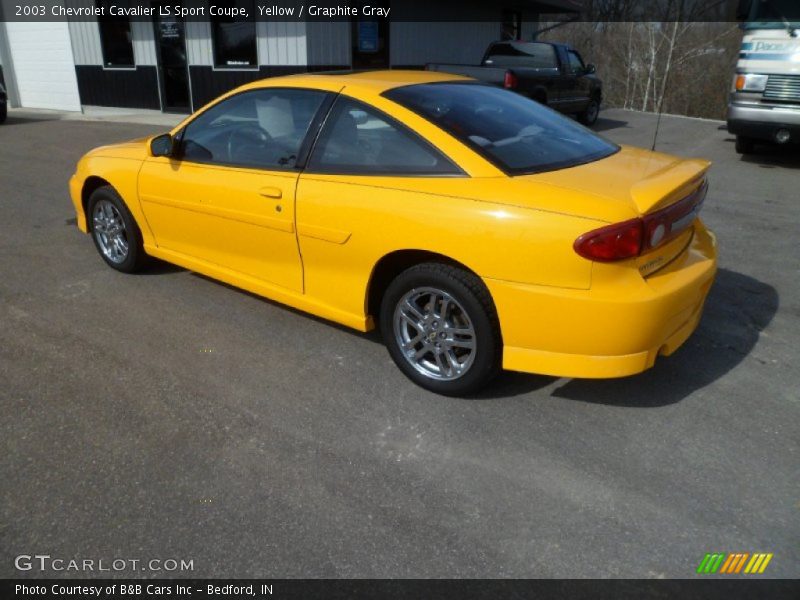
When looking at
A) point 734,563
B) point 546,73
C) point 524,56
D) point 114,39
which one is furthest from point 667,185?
point 114,39

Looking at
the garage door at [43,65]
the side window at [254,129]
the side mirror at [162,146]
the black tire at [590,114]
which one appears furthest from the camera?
the garage door at [43,65]

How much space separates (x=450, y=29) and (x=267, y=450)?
17127mm

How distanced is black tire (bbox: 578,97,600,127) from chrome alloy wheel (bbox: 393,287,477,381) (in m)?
13.4

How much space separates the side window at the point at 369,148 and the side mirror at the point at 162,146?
1264 millimetres

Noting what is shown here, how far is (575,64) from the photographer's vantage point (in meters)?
14.5

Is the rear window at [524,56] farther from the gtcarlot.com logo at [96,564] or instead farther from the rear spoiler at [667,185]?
the gtcarlot.com logo at [96,564]

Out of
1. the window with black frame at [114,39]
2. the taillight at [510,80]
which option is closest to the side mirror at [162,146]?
the taillight at [510,80]

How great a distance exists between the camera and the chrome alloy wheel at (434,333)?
321 centimetres

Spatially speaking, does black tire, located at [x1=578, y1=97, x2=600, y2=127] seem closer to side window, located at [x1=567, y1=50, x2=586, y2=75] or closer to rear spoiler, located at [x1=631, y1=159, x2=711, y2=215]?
side window, located at [x1=567, y1=50, x2=586, y2=75]

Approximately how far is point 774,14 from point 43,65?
722 inches

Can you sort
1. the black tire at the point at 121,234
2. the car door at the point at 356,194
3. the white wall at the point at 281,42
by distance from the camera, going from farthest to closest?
the white wall at the point at 281,42 → the black tire at the point at 121,234 → the car door at the point at 356,194

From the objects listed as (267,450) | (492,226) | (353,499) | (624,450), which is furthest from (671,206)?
(267,450)

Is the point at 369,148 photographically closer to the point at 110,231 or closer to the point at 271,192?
the point at 271,192

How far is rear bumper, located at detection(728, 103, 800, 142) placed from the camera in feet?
29.3
